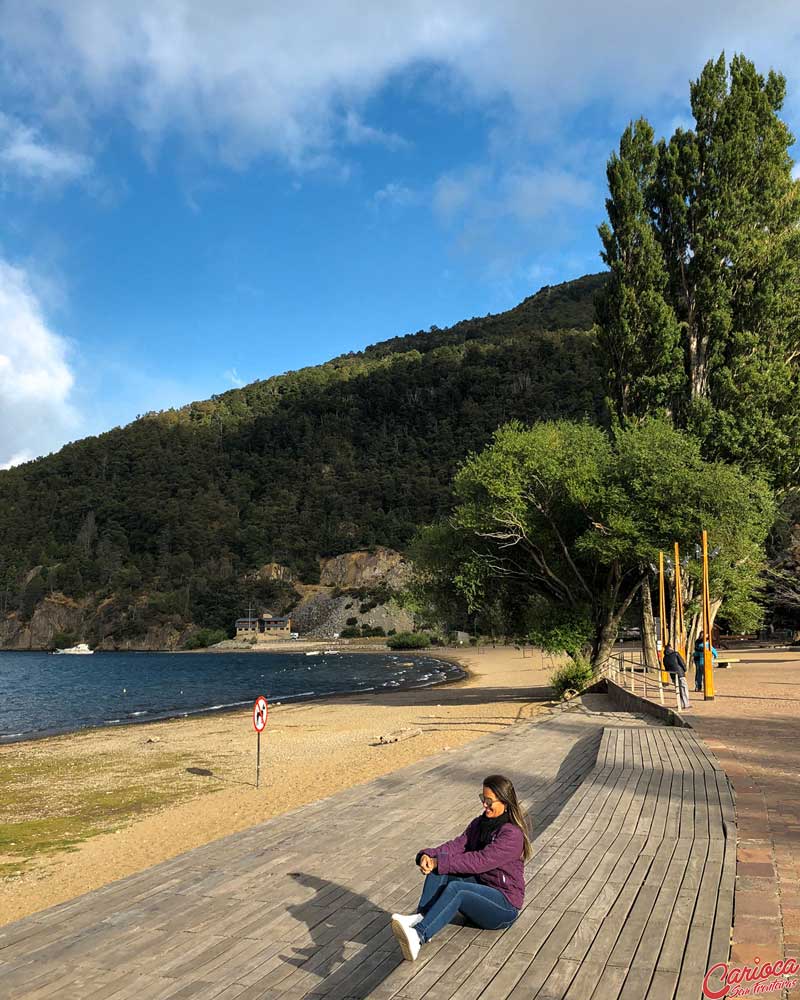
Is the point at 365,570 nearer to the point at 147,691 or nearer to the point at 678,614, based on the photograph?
the point at 147,691

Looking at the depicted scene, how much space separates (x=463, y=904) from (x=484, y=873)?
9.6 inches

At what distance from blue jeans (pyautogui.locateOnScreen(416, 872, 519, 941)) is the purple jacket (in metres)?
0.05

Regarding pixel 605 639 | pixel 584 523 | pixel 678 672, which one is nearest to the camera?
pixel 678 672

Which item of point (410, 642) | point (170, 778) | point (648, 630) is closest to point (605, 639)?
point (648, 630)

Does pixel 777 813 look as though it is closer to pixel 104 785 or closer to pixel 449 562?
pixel 104 785

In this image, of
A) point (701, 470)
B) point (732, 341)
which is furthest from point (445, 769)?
point (732, 341)

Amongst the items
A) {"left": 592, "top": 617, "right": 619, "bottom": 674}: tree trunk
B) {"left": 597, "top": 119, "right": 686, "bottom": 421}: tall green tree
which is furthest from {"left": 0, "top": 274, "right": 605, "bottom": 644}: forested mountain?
{"left": 592, "top": 617, "right": 619, "bottom": 674}: tree trunk

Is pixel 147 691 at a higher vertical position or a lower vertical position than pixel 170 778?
lower

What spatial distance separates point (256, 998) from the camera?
480 cm

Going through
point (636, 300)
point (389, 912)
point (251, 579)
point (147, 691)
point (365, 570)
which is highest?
point (636, 300)

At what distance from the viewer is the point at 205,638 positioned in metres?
147

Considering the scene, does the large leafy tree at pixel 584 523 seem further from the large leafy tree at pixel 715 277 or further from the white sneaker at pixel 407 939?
the white sneaker at pixel 407 939

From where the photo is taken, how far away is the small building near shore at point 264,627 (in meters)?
146

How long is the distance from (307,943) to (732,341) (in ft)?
96.9
